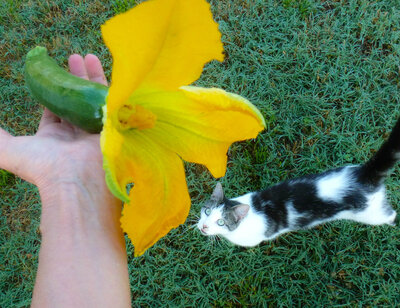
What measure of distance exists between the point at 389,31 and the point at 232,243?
228 centimetres

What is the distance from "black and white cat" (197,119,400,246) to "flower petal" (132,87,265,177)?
114 cm

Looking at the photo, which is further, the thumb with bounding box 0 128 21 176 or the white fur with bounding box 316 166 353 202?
the white fur with bounding box 316 166 353 202

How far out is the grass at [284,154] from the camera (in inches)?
108

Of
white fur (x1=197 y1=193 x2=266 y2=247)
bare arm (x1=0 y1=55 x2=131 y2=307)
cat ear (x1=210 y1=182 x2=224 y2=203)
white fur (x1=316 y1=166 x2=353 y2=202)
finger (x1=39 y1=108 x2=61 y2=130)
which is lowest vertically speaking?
white fur (x1=197 y1=193 x2=266 y2=247)

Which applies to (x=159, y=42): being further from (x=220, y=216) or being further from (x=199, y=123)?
(x=220, y=216)

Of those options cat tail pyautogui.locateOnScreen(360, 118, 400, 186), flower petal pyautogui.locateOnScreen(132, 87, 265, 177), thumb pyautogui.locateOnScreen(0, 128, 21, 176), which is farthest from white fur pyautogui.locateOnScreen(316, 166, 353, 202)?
thumb pyautogui.locateOnScreen(0, 128, 21, 176)

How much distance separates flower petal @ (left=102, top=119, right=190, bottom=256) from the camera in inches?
44.8

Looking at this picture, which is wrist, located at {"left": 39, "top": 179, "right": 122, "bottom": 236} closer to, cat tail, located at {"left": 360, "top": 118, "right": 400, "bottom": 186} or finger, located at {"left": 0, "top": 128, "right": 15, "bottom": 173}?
finger, located at {"left": 0, "top": 128, "right": 15, "bottom": 173}

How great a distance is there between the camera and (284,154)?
299 centimetres

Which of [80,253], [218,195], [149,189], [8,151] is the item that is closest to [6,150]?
[8,151]

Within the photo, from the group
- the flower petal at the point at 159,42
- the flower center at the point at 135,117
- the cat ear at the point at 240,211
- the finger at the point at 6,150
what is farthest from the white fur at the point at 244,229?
the flower petal at the point at 159,42

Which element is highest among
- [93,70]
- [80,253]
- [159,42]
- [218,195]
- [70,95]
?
[159,42]

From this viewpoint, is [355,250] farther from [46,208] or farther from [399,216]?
[46,208]

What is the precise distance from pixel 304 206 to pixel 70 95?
1.71m
